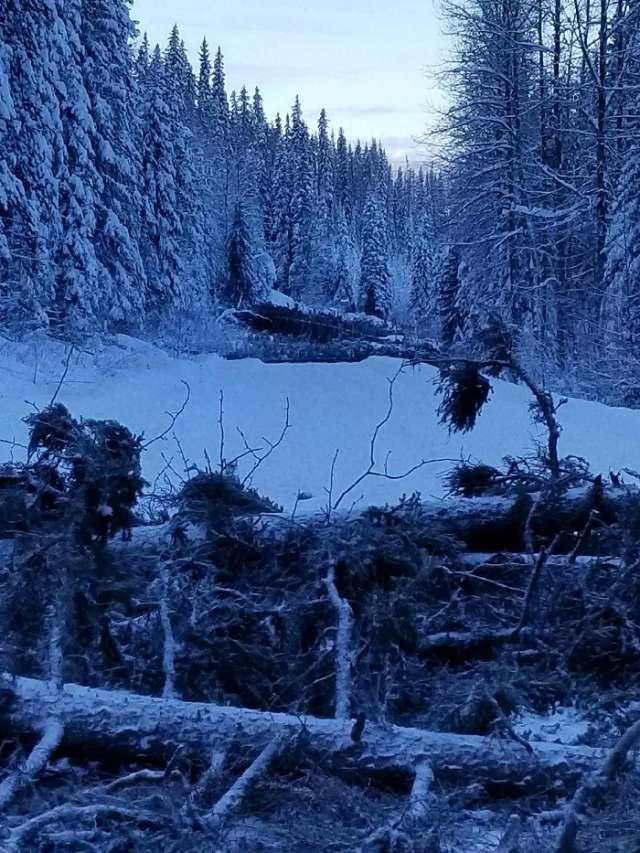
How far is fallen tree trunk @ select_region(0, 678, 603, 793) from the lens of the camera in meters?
2.86

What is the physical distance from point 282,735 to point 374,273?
5789cm

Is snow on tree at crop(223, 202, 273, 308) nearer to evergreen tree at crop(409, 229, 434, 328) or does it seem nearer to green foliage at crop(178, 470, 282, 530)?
evergreen tree at crop(409, 229, 434, 328)

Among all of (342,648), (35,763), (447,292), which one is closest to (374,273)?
(447,292)

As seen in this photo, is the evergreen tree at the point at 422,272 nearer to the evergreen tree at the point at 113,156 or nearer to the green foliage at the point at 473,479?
the evergreen tree at the point at 113,156

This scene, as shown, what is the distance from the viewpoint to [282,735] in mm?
2916

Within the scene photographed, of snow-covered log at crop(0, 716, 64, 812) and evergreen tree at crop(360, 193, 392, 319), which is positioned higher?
A: evergreen tree at crop(360, 193, 392, 319)

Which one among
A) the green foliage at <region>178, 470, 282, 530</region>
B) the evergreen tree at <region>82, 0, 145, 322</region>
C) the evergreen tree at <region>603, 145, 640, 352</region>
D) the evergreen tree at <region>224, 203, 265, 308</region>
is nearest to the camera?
the green foliage at <region>178, 470, 282, 530</region>

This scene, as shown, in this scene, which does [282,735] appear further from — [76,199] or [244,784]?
[76,199]

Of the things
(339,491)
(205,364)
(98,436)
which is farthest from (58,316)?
(98,436)

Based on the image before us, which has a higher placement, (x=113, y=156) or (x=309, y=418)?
(x=113, y=156)

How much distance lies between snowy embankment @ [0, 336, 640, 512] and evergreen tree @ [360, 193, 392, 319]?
4646cm

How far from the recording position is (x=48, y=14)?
55.7 feet

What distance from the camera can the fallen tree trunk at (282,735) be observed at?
9.37 ft

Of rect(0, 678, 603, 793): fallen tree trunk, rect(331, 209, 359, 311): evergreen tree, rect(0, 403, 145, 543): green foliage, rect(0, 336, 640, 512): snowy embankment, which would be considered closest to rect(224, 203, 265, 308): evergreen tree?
A: rect(331, 209, 359, 311): evergreen tree
